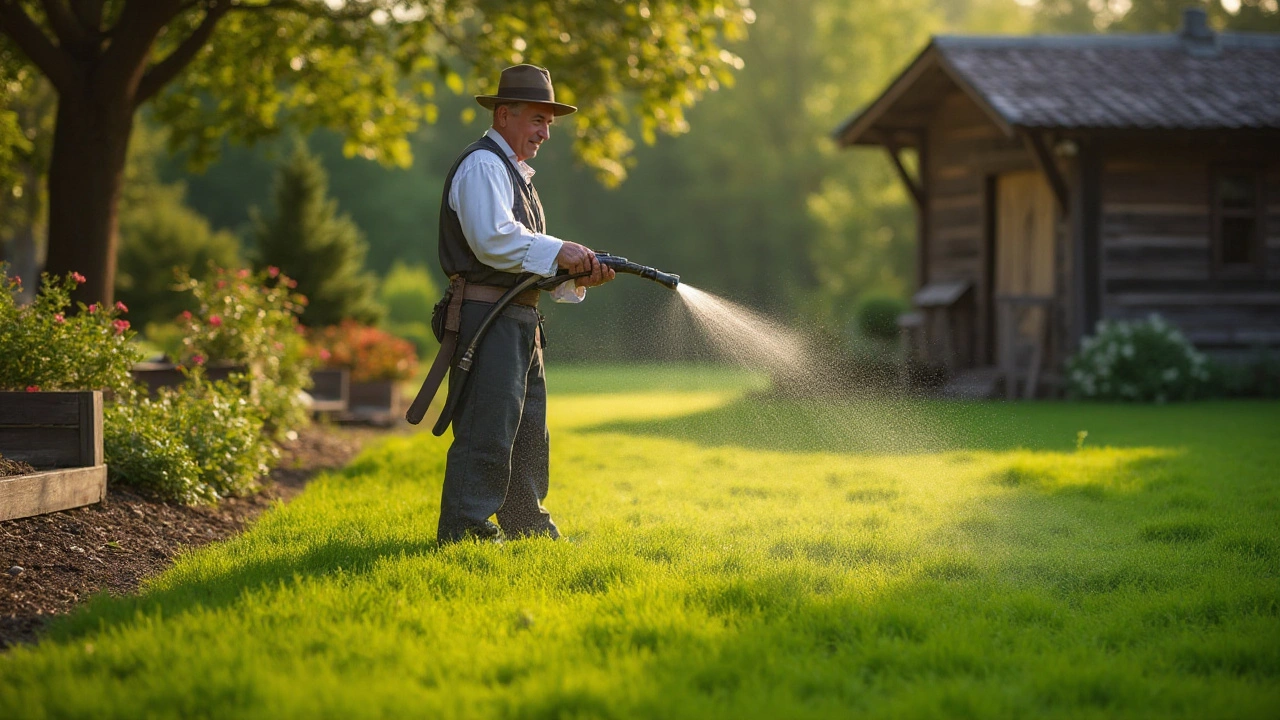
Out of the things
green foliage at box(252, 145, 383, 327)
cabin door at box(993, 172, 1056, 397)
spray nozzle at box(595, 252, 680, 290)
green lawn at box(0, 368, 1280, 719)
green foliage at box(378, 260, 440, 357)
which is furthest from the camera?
green foliage at box(378, 260, 440, 357)

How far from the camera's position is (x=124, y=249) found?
2673 centimetres

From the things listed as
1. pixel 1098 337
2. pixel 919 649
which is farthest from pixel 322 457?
pixel 1098 337

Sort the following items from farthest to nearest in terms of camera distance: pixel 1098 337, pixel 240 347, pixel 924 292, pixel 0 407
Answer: pixel 924 292, pixel 1098 337, pixel 240 347, pixel 0 407

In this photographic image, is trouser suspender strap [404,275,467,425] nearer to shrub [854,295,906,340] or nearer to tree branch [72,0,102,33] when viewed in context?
tree branch [72,0,102,33]

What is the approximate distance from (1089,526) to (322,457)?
658 cm

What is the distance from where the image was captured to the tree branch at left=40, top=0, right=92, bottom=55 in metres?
9.41

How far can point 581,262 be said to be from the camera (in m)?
5.22

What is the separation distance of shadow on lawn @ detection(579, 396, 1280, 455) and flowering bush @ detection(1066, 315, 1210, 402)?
1.63ft

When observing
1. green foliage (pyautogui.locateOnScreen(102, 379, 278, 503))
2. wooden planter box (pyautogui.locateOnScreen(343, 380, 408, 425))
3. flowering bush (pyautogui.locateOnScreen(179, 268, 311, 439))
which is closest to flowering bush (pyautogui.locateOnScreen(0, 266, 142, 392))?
green foliage (pyautogui.locateOnScreen(102, 379, 278, 503))

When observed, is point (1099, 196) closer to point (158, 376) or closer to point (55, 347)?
point (158, 376)

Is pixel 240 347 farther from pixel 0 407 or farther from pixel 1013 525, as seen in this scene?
pixel 1013 525

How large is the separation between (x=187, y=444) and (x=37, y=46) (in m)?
4.06

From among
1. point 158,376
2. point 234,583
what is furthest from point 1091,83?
point 234,583

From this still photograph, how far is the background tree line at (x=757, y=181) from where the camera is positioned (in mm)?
37156
